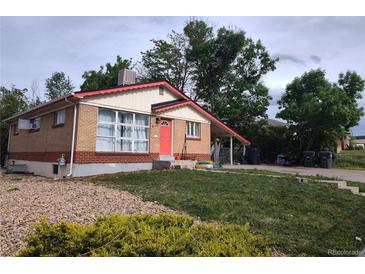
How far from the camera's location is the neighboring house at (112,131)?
442 inches

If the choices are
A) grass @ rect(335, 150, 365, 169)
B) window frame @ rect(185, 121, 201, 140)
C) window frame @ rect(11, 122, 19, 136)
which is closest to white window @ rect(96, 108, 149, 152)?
window frame @ rect(185, 121, 201, 140)

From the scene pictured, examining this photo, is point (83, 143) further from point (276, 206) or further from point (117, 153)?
point (276, 206)

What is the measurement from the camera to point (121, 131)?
41.0 feet

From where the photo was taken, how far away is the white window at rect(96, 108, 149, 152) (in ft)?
38.9

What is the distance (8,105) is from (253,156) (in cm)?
2415

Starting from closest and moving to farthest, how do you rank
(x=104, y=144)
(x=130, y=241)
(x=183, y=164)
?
(x=130, y=241)
(x=104, y=144)
(x=183, y=164)

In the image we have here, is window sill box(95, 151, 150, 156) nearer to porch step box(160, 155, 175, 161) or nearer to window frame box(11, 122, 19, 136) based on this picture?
porch step box(160, 155, 175, 161)

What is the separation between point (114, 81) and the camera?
104ft

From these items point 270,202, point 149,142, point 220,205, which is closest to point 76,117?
point 149,142

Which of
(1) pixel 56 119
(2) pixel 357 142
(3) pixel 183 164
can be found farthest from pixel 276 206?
(2) pixel 357 142

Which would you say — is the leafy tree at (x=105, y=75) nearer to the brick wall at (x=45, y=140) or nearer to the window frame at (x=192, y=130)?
the brick wall at (x=45, y=140)

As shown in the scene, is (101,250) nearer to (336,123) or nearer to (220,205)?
(220,205)

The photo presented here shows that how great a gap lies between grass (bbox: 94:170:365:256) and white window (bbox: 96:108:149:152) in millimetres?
2784

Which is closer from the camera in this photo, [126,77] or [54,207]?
[54,207]
